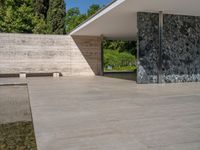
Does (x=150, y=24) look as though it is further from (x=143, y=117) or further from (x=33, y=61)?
(x=33, y=61)

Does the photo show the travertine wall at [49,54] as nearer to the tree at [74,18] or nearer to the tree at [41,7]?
the tree at [41,7]

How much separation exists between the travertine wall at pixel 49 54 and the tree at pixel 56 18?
6230 mm

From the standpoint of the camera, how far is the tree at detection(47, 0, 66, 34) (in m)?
20.3

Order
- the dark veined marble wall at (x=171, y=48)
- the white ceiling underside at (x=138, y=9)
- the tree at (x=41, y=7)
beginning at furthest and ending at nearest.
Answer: the tree at (x=41, y=7), the dark veined marble wall at (x=171, y=48), the white ceiling underside at (x=138, y=9)

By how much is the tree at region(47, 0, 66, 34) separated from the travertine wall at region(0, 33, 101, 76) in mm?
6230

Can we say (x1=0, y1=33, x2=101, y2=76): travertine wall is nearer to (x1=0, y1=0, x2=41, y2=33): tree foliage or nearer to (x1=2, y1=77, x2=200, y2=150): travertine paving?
(x1=0, y1=0, x2=41, y2=33): tree foliage

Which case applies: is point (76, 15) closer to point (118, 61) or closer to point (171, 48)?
point (118, 61)

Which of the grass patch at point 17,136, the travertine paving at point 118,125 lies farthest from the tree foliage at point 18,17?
the grass patch at point 17,136

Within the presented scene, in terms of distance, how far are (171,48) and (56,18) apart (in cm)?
1299

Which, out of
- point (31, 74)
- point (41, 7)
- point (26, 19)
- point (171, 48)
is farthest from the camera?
point (41, 7)

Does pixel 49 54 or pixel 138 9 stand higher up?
pixel 138 9

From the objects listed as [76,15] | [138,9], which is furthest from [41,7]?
[138,9]

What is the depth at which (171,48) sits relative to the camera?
950 centimetres

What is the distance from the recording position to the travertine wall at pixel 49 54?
43.3ft
